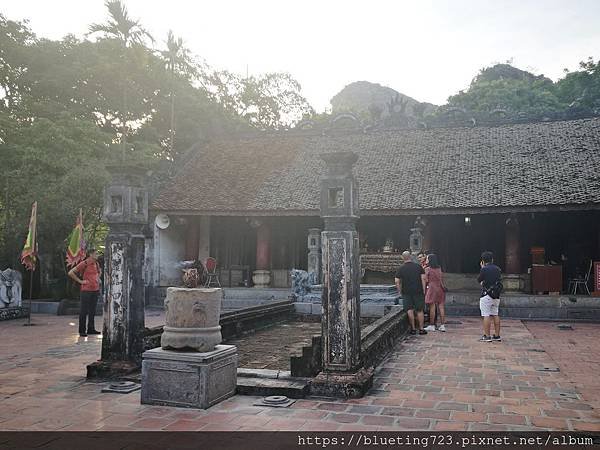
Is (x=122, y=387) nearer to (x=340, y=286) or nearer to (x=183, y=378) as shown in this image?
(x=183, y=378)

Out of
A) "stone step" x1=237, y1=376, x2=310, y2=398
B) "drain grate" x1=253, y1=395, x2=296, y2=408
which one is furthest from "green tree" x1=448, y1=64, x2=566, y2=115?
"drain grate" x1=253, y1=395, x2=296, y2=408

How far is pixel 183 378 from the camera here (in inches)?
197

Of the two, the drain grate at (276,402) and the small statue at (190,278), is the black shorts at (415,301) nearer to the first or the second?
the drain grate at (276,402)

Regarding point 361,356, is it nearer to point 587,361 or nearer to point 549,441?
point 549,441

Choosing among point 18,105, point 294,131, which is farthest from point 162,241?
point 18,105

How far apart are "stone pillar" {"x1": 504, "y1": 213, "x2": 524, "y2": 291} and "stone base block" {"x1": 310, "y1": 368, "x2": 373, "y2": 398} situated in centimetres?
1126

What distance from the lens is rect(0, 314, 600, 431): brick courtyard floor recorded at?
4465 mm

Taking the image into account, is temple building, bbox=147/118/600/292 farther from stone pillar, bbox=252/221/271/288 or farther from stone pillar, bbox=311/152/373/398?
stone pillar, bbox=311/152/373/398

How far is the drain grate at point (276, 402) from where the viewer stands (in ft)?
16.5

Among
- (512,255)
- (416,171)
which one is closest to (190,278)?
(512,255)

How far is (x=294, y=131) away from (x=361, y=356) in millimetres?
17924

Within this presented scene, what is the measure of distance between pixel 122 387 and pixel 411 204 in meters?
11.9

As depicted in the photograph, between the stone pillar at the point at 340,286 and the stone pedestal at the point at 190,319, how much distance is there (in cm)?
133

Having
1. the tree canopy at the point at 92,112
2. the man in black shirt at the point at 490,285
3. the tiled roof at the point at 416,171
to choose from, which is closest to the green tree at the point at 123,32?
the tree canopy at the point at 92,112
